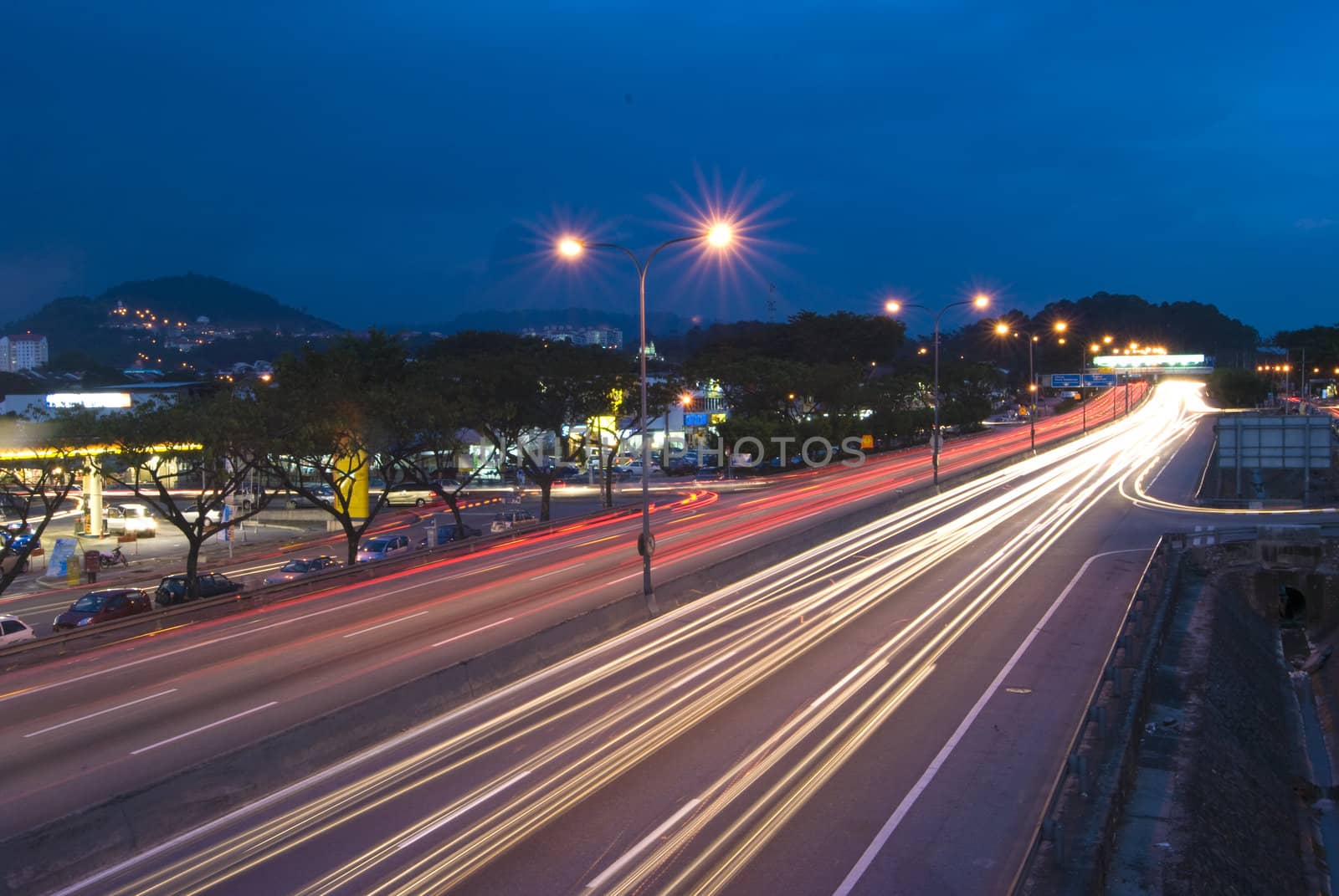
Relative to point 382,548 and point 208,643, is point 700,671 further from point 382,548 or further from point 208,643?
point 382,548

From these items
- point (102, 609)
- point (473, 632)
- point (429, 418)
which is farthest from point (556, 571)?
point (102, 609)

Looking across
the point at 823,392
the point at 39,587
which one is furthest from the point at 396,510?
the point at 823,392

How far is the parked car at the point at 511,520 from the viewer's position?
4125 centimetres

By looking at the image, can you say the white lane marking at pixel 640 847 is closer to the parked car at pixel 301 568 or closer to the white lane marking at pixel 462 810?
the white lane marking at pixel 462 810

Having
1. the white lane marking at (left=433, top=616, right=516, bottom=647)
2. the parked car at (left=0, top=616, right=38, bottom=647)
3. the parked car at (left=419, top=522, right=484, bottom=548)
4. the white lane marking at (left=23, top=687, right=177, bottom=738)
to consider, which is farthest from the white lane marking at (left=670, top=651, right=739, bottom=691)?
the parked car at (left=419, top=522, right=484, bottom=548)

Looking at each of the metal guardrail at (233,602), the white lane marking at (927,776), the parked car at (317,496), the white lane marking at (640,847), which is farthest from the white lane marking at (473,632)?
the parked car at (317,496)

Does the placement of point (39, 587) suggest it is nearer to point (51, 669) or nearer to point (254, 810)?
point (51, 669)

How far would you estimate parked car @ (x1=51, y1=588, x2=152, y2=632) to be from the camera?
967 inches

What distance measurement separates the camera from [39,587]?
34.6 meters

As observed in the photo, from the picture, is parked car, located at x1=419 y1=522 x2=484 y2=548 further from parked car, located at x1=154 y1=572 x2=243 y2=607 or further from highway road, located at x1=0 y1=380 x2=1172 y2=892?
parked car, located at x1=154 y1=572 x2=243 y2=607

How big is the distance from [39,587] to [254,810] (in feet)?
94.8

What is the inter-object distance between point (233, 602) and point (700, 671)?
1380cm

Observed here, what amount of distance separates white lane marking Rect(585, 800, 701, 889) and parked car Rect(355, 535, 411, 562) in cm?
2741

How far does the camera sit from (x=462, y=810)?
11422 millimetres
